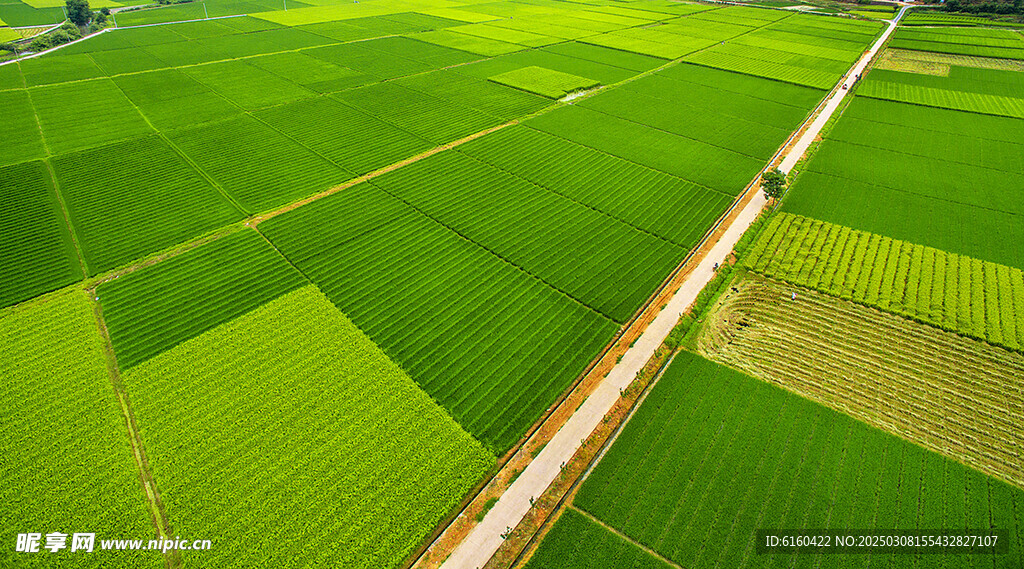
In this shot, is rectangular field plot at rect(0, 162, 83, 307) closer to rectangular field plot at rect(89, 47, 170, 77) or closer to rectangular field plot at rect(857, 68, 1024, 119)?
rectangular field plot at rect(89, 47, 170, 77)

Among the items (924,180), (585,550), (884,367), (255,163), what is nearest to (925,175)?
(924,180)

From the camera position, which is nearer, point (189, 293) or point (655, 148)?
point (189, 293)

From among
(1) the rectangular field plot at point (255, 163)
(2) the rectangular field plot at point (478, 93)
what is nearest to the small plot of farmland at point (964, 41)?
(2) the rectangular field plot at point (478, 93)

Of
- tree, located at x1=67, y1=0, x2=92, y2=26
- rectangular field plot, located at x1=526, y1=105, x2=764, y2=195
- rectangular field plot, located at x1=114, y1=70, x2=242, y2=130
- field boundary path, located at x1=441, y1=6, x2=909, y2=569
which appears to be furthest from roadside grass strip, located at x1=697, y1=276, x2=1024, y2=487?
tree, located at x1=67, y1=0, x2=92, y2=26

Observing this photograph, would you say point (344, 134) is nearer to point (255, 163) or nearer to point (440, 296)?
point (255, 163)

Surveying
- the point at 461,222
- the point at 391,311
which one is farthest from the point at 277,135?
the point at 391,311

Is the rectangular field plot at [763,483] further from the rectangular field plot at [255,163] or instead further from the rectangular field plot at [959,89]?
the rectangular field plot at [959,89]

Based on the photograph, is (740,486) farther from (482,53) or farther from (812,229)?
(482,53)
